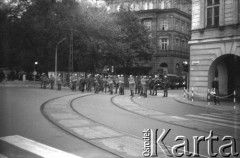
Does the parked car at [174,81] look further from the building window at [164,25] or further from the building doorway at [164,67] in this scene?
the building window at [164,25]

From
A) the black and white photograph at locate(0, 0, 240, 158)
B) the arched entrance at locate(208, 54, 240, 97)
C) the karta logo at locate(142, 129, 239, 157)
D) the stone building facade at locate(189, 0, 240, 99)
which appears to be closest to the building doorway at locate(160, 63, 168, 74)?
the black and white photograph at locate(0, 0, 240, 158)

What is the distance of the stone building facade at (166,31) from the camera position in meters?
57.0

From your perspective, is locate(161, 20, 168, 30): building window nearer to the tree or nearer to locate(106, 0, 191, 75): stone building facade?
locate(106, 0, 191, 75): stone building facade

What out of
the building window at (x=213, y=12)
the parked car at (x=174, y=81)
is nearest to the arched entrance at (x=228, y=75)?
the building window at (x=213, y=12)

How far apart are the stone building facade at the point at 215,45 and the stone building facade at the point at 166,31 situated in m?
31.7

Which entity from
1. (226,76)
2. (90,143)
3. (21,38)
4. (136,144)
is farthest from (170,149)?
(21,38)

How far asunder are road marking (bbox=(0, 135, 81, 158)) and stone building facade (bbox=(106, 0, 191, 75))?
49647 mm

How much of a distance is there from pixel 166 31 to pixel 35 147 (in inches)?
2079

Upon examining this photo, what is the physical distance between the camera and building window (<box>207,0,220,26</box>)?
72.5ft

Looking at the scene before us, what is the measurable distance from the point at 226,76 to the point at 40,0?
32130mm

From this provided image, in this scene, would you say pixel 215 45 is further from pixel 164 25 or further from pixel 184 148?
pixel 164 25

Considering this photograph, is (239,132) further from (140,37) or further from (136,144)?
(140,37)

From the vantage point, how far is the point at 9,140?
296 inches

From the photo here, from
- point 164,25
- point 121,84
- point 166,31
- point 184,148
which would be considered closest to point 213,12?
point 121,84
